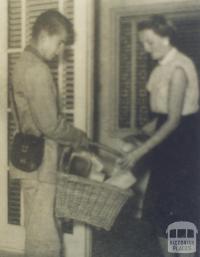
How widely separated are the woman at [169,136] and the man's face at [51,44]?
0.38 meters

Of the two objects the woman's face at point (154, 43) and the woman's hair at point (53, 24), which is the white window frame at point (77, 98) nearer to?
the woman's hair at point (53, 24)

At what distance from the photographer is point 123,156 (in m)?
2.36

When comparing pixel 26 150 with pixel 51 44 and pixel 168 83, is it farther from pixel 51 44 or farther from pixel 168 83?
pixel 168 83

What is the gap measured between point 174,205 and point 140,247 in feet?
1.01

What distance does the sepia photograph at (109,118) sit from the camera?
229 cm

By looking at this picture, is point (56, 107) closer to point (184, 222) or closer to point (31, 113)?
point (31, 113)

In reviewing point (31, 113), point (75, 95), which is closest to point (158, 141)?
point (75, 95)

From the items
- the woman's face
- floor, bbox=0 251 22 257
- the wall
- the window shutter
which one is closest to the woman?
the woman's face

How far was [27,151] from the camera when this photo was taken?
2387mm

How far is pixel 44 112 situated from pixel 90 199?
1.55 ft

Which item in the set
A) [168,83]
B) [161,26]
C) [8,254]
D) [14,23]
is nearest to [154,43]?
[161,26]

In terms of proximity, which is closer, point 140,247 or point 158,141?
point 158,141

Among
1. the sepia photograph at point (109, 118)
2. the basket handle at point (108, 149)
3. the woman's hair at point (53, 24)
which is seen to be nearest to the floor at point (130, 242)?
the sepia photograph at point (109, 118)

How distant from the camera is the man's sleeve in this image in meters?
2.35
